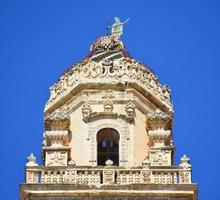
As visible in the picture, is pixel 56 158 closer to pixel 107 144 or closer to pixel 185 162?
pixel 107 144

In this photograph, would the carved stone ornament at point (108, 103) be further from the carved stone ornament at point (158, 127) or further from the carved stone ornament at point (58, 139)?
the carved stone ornament at point (58, 139)

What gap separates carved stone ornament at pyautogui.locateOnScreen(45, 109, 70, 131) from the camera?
192 ft

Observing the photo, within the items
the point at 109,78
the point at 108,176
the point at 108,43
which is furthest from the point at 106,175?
the point at 108,43

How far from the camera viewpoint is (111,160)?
2282 inches

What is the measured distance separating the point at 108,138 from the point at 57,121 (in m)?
1.79

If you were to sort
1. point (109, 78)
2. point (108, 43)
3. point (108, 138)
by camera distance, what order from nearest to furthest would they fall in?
1. point (108, 138)
2. point (109, 78)
3. point (108, 43)

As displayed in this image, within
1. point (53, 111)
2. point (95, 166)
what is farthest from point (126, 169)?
point (53, 111)

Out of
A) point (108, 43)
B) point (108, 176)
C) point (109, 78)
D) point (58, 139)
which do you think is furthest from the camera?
point (108, 43)

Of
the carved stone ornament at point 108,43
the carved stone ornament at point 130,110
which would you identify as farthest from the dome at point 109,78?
the carved stone ornament at point 130,110

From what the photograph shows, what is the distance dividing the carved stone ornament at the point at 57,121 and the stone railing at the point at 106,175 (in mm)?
2776

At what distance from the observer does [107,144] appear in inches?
2308

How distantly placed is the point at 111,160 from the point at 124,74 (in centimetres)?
320

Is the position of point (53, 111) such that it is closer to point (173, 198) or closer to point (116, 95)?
point (116, 95)

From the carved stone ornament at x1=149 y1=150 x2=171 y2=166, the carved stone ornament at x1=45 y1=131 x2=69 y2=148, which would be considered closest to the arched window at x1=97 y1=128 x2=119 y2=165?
the carved stone ornament at x1=45 y1=131 x2=69 y2=148
